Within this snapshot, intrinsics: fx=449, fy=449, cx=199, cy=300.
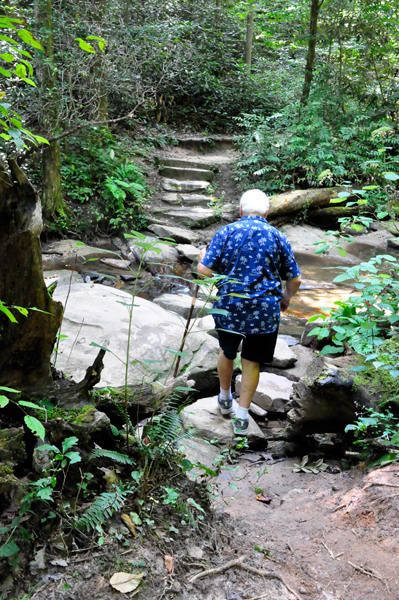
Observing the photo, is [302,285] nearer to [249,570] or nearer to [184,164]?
[184,164]

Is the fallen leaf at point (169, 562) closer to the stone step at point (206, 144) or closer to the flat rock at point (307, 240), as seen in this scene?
the flat rock at point (307, 240)

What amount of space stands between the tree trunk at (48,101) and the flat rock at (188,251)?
289cm

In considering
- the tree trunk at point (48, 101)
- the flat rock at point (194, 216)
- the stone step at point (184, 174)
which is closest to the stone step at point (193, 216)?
the flat rock at point (194, 216)

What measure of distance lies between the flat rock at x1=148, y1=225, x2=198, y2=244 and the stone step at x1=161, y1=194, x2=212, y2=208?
1.37m

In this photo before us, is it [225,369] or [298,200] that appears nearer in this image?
[225,369]

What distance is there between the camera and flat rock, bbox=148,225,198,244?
34.2 ft

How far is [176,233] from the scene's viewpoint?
10.5m

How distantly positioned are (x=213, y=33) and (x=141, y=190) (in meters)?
9.82

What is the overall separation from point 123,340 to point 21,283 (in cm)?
243

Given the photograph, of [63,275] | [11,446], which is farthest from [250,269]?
[63,275]

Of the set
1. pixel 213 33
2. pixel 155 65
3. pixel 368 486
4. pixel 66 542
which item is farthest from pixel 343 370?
pixel 213 33

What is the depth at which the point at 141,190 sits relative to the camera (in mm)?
11531

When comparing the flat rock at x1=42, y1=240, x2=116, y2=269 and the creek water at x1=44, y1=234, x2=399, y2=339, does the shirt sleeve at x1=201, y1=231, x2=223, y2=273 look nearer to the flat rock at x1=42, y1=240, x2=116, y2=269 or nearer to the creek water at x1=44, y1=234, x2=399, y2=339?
the creek water at x1=44, y1=234, x2=399, y2=339

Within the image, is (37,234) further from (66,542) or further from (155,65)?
(155,65)
